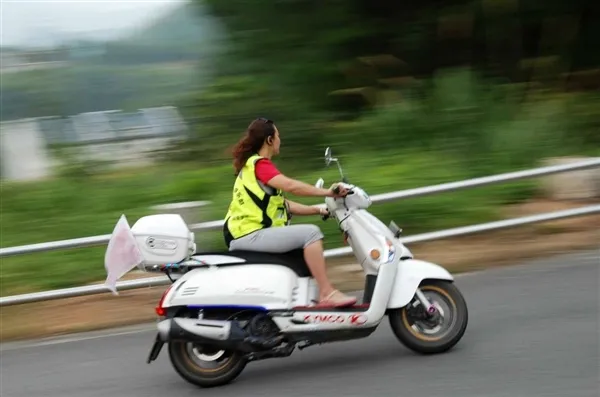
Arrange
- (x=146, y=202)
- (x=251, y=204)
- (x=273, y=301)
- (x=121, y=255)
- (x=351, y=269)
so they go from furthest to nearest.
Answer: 1. (x=146, y=202)
2. (x=351, y=269)
3. (x=251, y=204)
4. (x=273, y=301)
5. (x=121, y=255)

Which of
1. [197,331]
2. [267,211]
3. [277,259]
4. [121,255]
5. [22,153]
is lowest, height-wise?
[22,153]

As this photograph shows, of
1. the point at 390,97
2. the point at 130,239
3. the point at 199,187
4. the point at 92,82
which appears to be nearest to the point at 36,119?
the point at 92,82

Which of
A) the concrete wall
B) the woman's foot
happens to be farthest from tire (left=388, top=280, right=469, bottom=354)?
the concrete wall

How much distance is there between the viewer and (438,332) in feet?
18.8

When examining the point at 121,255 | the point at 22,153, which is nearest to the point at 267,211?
the point at 121,255

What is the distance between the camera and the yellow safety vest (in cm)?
564

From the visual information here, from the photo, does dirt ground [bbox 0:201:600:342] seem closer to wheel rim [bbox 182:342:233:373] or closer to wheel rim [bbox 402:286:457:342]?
wheel rim [bbox 182:342:233:373]

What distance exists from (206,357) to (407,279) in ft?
4.55

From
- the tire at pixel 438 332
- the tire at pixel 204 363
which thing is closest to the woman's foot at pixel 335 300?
the tire at pixel 438 332

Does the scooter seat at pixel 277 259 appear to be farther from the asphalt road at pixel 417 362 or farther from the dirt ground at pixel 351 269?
the dirt ground at pixel 351 269

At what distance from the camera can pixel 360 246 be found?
224 inches

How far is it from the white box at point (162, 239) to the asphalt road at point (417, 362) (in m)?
0.92

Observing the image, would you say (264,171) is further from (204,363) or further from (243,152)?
(204,363)

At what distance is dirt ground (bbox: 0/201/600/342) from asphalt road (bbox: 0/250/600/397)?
0.36 m
